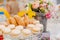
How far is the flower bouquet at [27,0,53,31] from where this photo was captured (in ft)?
4.69

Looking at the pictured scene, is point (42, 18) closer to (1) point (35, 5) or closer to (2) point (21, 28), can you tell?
(1) point (35, 5)

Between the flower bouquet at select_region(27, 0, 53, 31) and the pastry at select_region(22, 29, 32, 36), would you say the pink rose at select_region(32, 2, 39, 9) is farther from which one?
the pastry at select_region(22, 29, 32, 36)

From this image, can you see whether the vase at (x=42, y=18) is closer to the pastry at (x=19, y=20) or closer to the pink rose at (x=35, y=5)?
the pink rose at (x=35, y=5)

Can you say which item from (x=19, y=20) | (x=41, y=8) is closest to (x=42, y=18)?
(x=41, y=8)

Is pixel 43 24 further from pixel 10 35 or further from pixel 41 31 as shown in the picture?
pixel 10 35

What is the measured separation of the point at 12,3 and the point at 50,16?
368mm

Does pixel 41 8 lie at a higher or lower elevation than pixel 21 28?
higher

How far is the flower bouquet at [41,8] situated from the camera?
143 centimetres

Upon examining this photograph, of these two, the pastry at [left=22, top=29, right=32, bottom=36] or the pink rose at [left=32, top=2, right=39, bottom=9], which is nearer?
the pastry at [left=22, top=29, right=32, bottom=36]

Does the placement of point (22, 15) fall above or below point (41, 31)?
above

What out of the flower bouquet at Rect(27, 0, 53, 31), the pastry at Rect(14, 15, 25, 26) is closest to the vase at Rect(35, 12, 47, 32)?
the flower bouquet at Rect(27, 0, 53, 31)

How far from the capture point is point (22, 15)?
1417mm

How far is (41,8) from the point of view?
1427 mm

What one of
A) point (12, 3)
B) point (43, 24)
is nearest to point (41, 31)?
point (43, 24)
